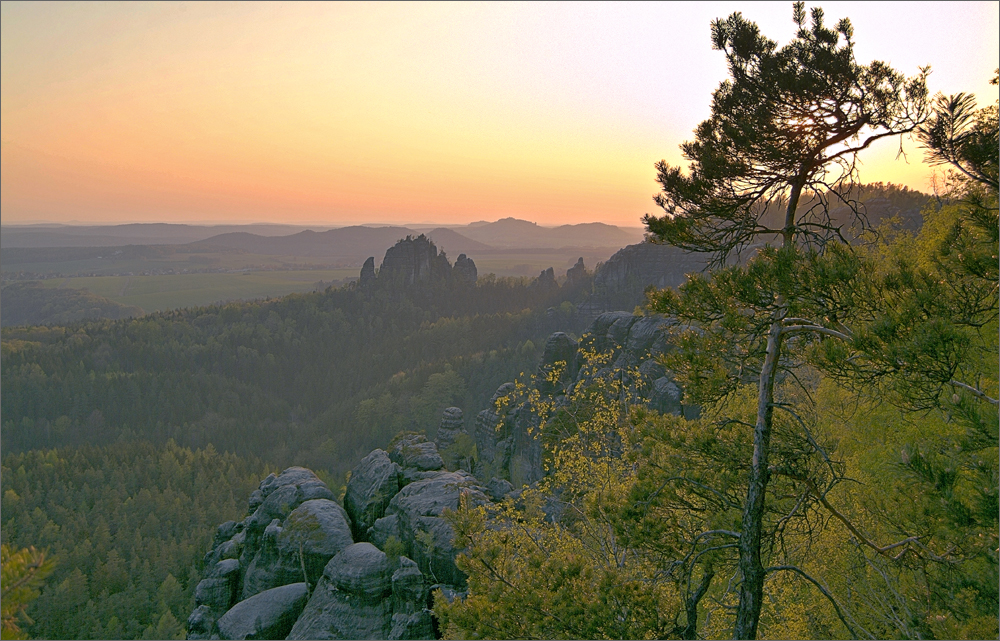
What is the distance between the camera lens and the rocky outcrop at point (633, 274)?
98.8 m

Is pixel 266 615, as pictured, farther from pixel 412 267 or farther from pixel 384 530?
pixel 412 267

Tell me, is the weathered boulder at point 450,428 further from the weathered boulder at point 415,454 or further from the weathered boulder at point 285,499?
the weathered boulder at point 285,499

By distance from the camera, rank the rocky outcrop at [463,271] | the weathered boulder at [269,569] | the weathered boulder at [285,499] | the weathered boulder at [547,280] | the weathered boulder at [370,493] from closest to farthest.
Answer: the weathered boulder at [269,569] < the weathered boulder at [370,493] < the weathered boulder at [285,499] < the weathered boulder at [547,280] < the rocky outcrop at [463,271]

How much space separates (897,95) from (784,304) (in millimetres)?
3074

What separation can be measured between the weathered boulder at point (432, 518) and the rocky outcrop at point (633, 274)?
78.3 m

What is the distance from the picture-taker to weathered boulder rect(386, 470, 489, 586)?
66.3 feet

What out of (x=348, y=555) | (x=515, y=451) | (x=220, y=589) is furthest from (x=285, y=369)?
(x=348, y=555)

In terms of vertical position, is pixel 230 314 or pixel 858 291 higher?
pixel 858 291

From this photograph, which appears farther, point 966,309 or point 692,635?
point 692,635

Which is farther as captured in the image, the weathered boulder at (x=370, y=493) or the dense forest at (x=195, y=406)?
the dense forest at (x=195, y=406)

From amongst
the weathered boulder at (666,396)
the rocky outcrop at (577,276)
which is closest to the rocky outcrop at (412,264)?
the rocky outcrop at (577,276)

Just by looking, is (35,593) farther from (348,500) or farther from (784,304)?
(348,500)

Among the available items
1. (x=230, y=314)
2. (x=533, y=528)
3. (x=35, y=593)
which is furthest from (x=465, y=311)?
(x=35, y=593)

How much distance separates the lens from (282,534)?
76.2 feet
